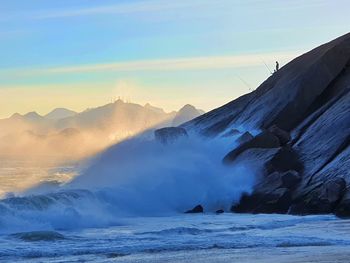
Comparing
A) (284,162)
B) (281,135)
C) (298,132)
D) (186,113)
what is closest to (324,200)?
(284,162)

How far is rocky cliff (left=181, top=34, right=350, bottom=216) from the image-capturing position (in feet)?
82.8

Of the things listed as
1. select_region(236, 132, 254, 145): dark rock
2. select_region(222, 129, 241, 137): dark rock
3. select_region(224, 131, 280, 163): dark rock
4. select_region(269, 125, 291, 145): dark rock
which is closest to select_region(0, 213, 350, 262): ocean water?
select_region(224, 131, 280, 163): dark rock

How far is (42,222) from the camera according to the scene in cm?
2089

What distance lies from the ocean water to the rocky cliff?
10.3 feet

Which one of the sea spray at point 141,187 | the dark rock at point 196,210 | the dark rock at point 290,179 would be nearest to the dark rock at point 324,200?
the dark rock at point 290,179

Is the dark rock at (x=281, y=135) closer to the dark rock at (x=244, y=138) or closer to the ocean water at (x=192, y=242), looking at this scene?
the dark rock at (x=244, y=138)

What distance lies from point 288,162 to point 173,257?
13981 mm

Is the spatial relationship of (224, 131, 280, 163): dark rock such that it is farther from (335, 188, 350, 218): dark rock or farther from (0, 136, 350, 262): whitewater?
(335, 188, 350, 218): dark rock

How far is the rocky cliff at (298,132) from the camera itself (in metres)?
25.2

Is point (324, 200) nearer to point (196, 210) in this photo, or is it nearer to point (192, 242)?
point (196, 210)

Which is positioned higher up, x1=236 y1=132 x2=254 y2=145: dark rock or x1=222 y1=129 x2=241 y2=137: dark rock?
x1=222 y1=129 x2=241 y2=137: dark rock

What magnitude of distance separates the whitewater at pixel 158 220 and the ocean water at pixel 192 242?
0.02 metres

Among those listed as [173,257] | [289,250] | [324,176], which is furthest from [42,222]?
[324,176]

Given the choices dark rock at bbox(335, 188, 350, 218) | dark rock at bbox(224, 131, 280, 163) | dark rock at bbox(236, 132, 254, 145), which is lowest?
dark rock at bbox(335, 188, 350, 218)
